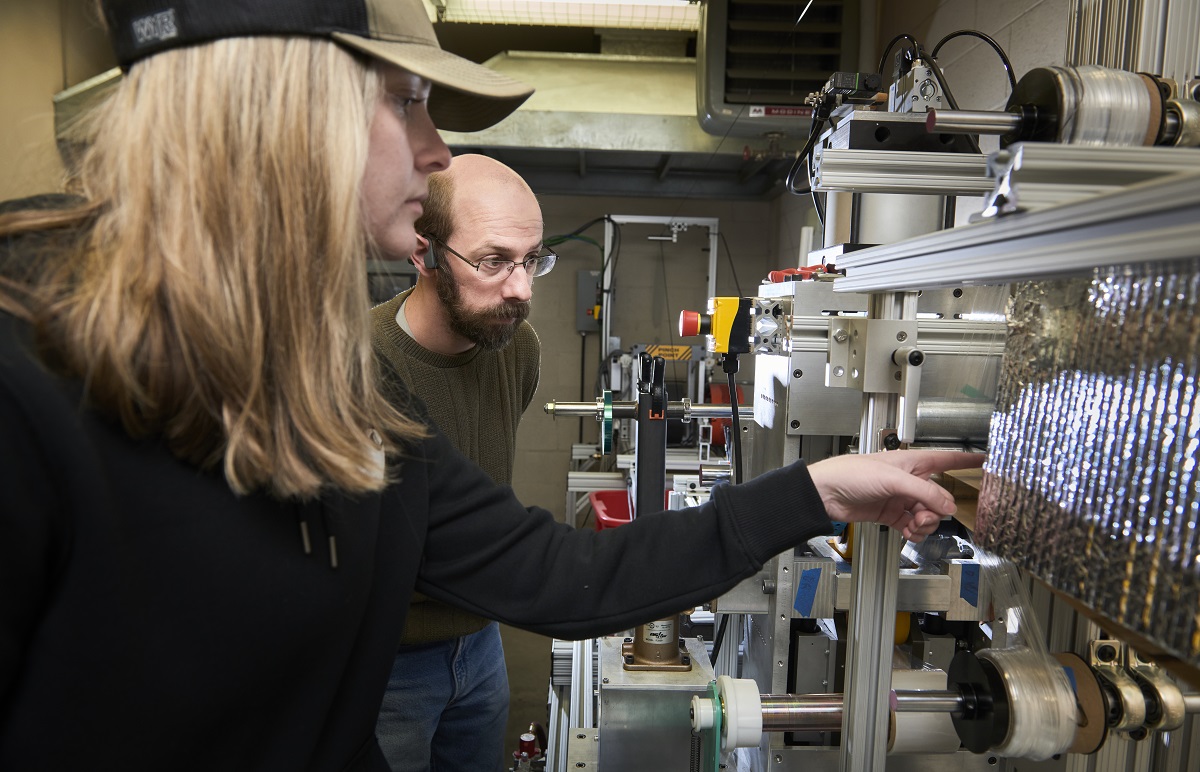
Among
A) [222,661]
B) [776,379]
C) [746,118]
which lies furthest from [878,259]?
[746,118]

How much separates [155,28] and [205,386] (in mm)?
224

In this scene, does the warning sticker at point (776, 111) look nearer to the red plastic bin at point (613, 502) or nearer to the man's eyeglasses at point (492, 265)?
the red plastic bin at point (613, 502)

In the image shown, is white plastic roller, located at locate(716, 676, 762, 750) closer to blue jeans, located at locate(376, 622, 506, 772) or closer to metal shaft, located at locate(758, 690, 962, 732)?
metal shaft, located at locate(758, 690, 962, 732)

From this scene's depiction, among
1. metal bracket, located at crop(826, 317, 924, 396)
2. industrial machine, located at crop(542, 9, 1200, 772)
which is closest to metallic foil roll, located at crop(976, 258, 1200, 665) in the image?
industrial machine, located at crop(542, 9, 1200, 772)

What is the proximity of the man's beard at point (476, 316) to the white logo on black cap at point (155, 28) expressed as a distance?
700mm

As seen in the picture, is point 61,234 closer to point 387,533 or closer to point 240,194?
point 240,194

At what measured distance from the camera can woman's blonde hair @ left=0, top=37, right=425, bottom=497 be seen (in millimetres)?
474

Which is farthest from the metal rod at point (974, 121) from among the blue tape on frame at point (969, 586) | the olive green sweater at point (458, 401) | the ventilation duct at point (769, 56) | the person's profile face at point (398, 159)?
the ventilation duct at point (769, 56)

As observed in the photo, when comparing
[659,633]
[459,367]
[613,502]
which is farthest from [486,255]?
[613,502]

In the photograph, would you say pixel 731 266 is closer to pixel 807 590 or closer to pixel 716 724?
pixel 807 590

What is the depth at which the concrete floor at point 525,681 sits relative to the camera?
117 inches

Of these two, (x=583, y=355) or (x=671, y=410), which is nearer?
(x=671, y=410)

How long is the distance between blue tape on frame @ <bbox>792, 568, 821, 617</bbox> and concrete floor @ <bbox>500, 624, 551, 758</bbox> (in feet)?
6.72

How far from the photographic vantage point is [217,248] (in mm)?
501
